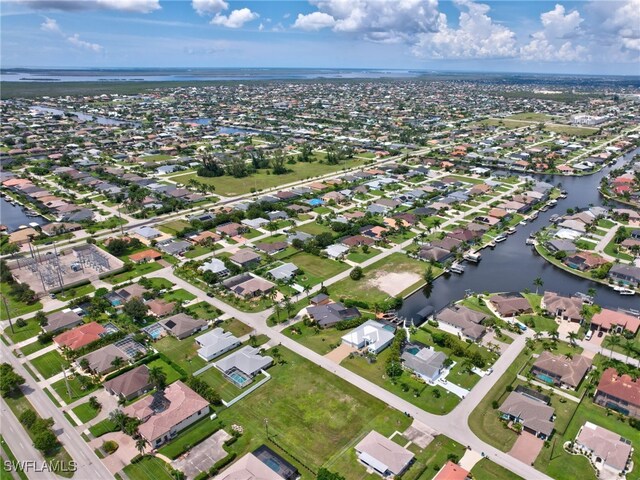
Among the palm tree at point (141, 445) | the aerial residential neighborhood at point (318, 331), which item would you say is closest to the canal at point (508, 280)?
the aerial residential neighborhood at point (318, 331)

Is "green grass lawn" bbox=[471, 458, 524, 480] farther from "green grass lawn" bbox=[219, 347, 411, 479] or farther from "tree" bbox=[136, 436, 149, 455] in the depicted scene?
"tree" bbox=[136, 436, 149, 455]

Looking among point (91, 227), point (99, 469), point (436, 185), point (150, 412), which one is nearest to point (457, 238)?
point (436, 185)

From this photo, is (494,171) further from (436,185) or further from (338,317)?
(338,317)

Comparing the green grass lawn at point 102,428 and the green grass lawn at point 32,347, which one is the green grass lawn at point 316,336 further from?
the green grass lawn at point 32,347

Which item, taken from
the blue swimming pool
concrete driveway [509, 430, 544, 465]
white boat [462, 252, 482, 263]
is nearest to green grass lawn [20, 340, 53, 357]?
the blue swimming pool

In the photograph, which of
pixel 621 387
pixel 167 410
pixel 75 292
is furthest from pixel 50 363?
pixel 621 387

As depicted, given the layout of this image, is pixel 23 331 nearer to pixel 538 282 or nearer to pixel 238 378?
pixel 238 378
